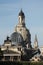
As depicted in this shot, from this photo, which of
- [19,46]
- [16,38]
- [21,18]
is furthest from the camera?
[21,18]

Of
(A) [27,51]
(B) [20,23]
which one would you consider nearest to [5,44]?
(A) [27,51]

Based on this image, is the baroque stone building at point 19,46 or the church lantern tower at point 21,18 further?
the church lantern tower at point 21,18

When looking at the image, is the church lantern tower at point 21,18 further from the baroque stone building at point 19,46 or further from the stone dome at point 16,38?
the stone dome at point 16,38

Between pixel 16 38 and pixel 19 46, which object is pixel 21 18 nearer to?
pixel 16 38

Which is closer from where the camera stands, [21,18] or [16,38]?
[16,38]

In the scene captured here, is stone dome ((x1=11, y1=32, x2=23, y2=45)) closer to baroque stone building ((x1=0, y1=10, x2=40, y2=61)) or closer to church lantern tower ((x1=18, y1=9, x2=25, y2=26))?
baroque stone building ((x1=0, y1=10, x2=40, y2=61))

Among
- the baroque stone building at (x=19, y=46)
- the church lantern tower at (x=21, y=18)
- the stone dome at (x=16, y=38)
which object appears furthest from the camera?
the church lantern tower at (x=21, y=18)

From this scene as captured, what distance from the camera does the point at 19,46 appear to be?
134 metres

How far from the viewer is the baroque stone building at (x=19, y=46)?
4857 inches

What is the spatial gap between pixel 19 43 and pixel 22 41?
251cm

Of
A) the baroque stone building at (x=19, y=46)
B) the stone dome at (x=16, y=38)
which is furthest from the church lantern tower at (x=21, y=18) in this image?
the stone dome at (x=16, y=38)

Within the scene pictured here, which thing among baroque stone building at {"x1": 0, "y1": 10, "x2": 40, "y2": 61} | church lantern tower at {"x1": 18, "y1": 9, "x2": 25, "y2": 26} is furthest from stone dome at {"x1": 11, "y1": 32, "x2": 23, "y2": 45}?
church lantern tower at {"x1": 18, "y1": 9, "x2": 25, "y2": 26}

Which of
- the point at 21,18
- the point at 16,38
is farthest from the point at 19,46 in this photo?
the point at 21,18

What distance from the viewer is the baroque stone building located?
405ft
